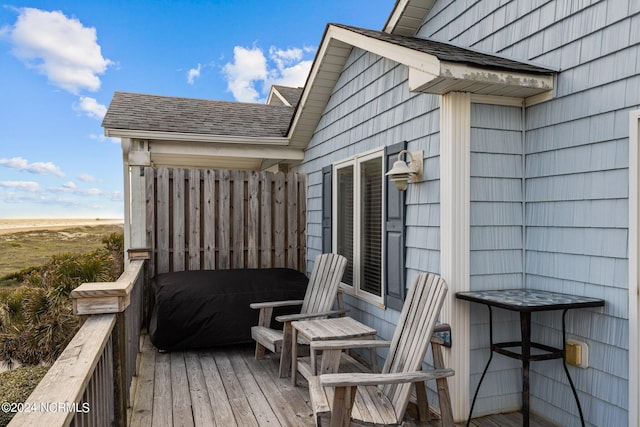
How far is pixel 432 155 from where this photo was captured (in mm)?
3297

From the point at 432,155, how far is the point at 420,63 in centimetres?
67

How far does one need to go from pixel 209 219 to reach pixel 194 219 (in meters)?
0.18

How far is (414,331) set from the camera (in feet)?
9.23

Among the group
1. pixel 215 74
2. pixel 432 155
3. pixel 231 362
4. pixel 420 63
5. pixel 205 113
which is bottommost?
pixel 231 362

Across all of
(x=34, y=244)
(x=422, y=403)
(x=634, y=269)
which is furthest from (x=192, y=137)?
(x=34, y=244)

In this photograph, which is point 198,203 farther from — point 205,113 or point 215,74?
point 215,74

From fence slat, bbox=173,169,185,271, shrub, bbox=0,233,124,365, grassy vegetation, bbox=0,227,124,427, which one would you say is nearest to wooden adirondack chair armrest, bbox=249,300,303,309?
fence slat, bbox=173,169,185,271

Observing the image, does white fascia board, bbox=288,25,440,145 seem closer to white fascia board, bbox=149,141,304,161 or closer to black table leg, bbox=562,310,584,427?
white fascia board, bbox=149,141,304,161

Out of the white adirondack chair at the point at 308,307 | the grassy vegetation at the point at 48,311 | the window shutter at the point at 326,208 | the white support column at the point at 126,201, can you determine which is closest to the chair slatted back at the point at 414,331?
the white adirondack chair at the point at 308,307

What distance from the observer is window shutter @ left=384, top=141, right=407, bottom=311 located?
368cm

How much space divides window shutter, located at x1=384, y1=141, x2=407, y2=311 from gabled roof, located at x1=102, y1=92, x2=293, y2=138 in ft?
8.47

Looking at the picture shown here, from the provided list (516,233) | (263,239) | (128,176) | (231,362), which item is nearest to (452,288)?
(516,233)

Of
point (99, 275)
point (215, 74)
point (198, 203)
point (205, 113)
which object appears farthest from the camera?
point (215, 74)

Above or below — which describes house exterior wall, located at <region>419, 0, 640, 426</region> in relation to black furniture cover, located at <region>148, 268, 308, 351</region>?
above
